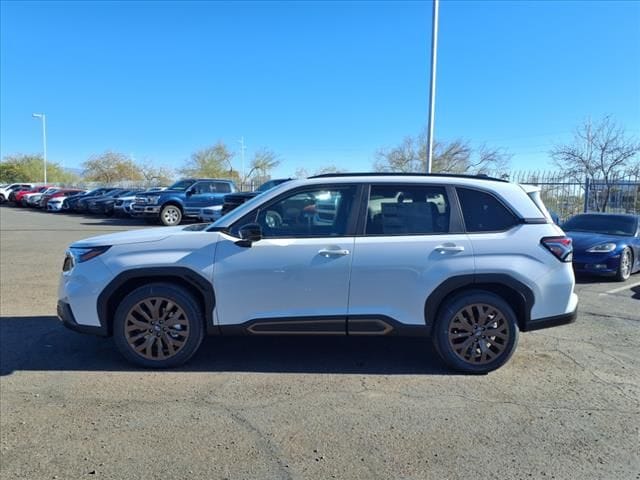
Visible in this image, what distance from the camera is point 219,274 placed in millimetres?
4211

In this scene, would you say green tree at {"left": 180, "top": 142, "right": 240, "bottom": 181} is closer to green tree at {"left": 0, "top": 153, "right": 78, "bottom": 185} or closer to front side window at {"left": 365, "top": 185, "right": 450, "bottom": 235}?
green tree at {"left": 0, "top": 153, "right": 78, "bottom": 185}

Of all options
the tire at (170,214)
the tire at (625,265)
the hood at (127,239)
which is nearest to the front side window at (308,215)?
the hood at (127,239)

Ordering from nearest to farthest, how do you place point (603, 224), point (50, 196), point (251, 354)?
1. point (251, 354)
2. point (603, 224)
3. point (50, 196)

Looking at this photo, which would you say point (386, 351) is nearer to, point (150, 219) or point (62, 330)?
point (62, 330)

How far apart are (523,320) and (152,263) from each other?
340 cm

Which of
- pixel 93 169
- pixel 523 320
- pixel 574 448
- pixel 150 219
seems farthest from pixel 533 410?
pixel 93 169

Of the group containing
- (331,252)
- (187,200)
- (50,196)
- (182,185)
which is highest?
(182,185)

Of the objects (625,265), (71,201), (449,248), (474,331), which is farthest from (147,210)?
(474,331)

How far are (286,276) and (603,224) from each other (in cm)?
858

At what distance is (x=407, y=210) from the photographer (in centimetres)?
440

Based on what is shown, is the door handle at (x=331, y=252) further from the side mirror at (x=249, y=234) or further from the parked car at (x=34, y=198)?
the parked car at (x=34, y=198)

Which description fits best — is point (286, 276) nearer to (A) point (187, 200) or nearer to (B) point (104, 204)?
(A) point (187, 200)

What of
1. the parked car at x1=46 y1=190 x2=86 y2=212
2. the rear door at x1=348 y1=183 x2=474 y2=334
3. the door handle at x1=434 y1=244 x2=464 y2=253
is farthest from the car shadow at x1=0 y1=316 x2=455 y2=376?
the parked car at x1=46 y1=190 x2=86 y2=212

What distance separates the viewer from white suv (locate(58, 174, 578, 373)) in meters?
4.21
